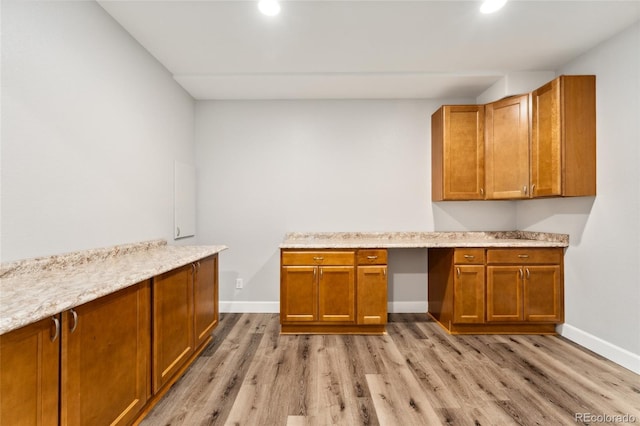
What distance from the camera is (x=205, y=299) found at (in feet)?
8.64

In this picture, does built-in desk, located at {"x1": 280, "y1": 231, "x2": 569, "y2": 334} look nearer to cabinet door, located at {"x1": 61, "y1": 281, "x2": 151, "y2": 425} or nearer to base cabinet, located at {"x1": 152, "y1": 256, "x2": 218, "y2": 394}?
base cabinet, located at {"x1": 152, "y1": 256, "x2": 218, "y2": 394}

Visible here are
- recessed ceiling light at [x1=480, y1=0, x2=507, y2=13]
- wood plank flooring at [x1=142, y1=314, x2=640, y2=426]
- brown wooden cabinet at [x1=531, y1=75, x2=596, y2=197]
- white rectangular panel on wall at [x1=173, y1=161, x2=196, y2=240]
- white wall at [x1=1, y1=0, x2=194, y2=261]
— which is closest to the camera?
white wall at [x1=1, y1=0, x2=194, y2=261]

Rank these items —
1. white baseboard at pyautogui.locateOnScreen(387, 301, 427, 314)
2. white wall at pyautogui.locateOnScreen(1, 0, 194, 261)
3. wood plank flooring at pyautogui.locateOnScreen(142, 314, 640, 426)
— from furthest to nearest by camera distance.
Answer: white baseboard at pyautogui.locateOnScreen(387, 301, 427, 314) < wood plank flooring at pyautogui.locateOnScreen(142, 314, 640, 426) < white wall at pyautogui.locateOnScreen(1, 0, 194, 261)

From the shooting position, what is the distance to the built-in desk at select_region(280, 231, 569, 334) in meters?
3.02

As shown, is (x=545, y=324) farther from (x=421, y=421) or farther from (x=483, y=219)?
(x=421, y=421)

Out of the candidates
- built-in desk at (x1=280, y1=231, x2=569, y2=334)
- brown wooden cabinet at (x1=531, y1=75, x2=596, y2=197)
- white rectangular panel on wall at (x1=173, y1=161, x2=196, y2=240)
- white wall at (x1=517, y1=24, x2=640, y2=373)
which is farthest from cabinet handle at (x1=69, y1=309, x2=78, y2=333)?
white wall at (x1=517, y1=24, x2=640, y2=373)

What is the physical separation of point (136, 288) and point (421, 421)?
1795 millimetres

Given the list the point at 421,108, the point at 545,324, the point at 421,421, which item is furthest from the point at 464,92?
the point at 421,421

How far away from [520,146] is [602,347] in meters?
1.90

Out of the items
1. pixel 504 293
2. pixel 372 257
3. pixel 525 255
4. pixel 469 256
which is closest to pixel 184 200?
pixel 372 257

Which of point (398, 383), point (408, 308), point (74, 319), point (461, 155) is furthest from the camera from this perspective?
point (408, 308)

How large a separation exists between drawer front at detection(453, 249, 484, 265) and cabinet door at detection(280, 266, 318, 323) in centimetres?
142

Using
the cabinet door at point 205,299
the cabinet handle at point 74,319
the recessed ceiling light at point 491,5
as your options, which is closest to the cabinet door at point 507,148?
the recessed ceiling light at point 491,5

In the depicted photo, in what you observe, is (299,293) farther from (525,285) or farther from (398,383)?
(525,285)
